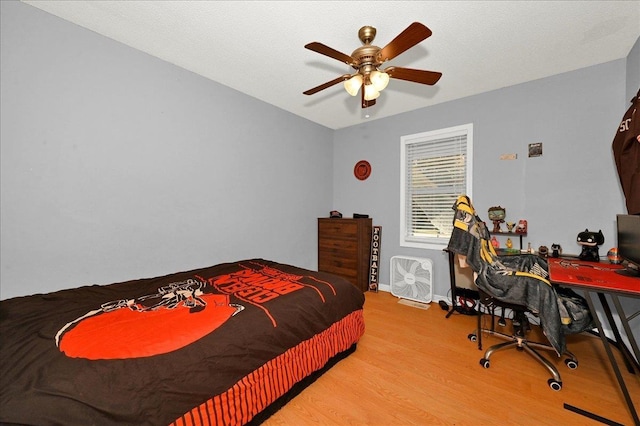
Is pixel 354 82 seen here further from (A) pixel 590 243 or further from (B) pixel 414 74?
(A) pixel 590 243

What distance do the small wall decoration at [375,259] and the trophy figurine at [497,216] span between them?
1571mm

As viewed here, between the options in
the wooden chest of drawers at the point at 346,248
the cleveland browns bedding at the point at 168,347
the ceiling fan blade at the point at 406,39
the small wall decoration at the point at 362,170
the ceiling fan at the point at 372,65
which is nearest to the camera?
the cleveland browns bedding at the point at 168,347

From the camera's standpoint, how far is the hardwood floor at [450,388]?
64.0 inches

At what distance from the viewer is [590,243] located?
2432mm

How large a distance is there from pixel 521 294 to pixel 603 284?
459 mm

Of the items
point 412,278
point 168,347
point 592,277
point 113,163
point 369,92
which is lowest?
point 412,278

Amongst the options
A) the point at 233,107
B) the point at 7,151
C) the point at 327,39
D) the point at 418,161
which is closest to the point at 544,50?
the point at 418,161

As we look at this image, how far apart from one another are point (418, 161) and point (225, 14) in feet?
9.97

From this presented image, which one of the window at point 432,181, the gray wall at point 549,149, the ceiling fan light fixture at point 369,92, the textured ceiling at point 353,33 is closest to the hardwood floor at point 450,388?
the gray wall at point 549,149

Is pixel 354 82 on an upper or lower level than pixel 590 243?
upper

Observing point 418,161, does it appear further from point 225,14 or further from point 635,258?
point 225,14

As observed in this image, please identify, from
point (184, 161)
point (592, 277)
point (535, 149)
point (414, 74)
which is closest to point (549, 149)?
point (535, 149)

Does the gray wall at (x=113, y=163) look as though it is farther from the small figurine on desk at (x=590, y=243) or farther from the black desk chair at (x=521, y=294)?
the small figurine on desk at (x=590, y=243)

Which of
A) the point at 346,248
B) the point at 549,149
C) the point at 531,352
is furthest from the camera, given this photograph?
the point at 346,248
